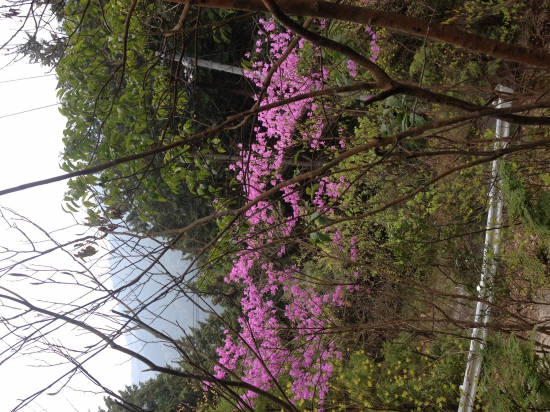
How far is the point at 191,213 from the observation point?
869 centimetres

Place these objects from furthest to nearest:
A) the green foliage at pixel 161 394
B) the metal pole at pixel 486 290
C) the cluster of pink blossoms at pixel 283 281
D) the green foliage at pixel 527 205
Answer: the green foliage at pixel 161 394
the cluster of pink blossoms at pixel 283 281
the metal pole at pixel 486 290
the green foliage at pixel 527 205

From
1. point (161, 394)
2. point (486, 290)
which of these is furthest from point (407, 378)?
point (161, 394)

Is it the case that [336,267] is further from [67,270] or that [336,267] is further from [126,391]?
[126,391]

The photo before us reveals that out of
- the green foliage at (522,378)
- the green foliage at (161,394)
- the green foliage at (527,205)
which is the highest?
the green foliage at (161,394)

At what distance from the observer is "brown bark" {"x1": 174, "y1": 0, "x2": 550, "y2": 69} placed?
152 centimetres

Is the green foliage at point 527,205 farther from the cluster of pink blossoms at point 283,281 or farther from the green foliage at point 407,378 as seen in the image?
the cluster of pink blossoms at point 283,281

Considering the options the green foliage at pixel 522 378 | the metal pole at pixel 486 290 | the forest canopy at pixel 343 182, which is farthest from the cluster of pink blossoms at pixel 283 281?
the green foliage at pixel 522 378

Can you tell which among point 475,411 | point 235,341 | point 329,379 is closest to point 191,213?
point 235,341

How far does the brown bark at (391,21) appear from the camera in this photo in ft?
4.99

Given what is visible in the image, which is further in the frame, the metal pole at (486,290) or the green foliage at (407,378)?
the green foliage at (407,378)

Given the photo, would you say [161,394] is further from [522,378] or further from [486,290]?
[522,378]

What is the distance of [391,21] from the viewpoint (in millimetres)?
1656

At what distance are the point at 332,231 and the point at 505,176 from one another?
4350mm

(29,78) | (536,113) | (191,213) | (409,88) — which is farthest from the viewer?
(191,213)
